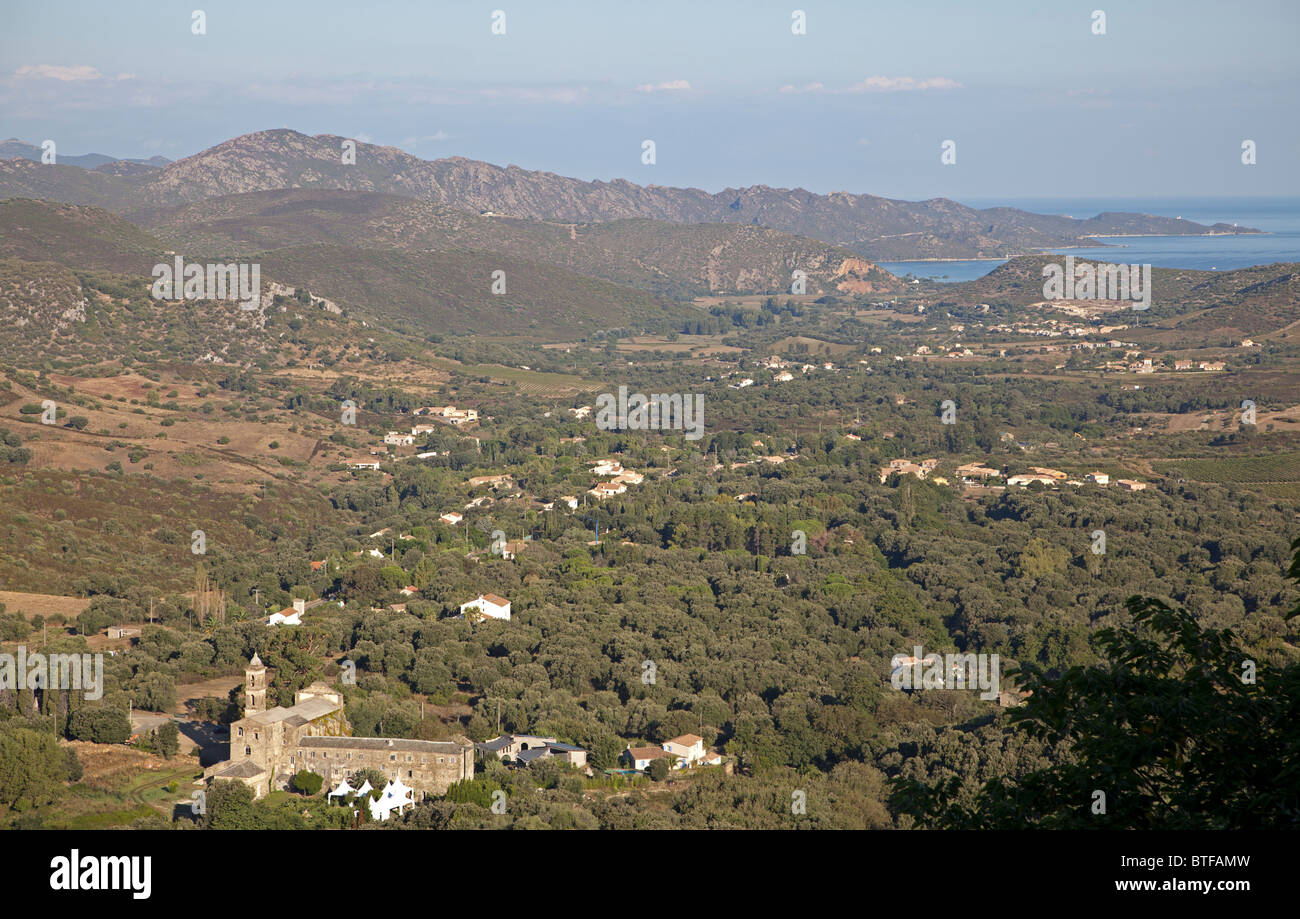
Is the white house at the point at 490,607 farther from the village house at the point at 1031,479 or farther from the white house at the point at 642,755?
the village house at the point at 1031,479

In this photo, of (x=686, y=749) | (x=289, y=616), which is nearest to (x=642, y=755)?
(x=686, y=749)

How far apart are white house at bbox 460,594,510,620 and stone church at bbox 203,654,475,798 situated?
14.3 meters

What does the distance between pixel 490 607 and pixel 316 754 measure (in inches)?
611

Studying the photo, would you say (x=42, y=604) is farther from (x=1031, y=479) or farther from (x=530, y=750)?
(x=1031, y=479)

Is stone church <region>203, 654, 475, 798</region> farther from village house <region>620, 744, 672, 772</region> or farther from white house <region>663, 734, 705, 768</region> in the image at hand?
white house <region>663, 734, 705, 768</region>

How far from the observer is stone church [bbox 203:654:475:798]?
23.5 m

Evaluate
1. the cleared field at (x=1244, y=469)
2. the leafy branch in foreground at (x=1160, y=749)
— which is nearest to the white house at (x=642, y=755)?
the leafy branch in foreground at (x=1160, y=749)

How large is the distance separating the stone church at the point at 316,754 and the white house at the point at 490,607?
1434 centimetres

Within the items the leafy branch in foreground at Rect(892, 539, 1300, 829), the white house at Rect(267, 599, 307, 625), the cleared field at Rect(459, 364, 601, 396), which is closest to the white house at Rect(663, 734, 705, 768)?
the white house at Rect(267, 599, 307, 625)

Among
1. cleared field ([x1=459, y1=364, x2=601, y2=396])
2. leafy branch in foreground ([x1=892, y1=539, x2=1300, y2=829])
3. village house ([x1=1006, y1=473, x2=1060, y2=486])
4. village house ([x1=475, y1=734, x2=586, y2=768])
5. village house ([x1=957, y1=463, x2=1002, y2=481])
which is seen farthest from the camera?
cleared field ([x1=459, y1=364, x2=601, y2=396])

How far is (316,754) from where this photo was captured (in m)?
24.3

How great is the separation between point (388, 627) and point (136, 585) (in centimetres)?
1155
